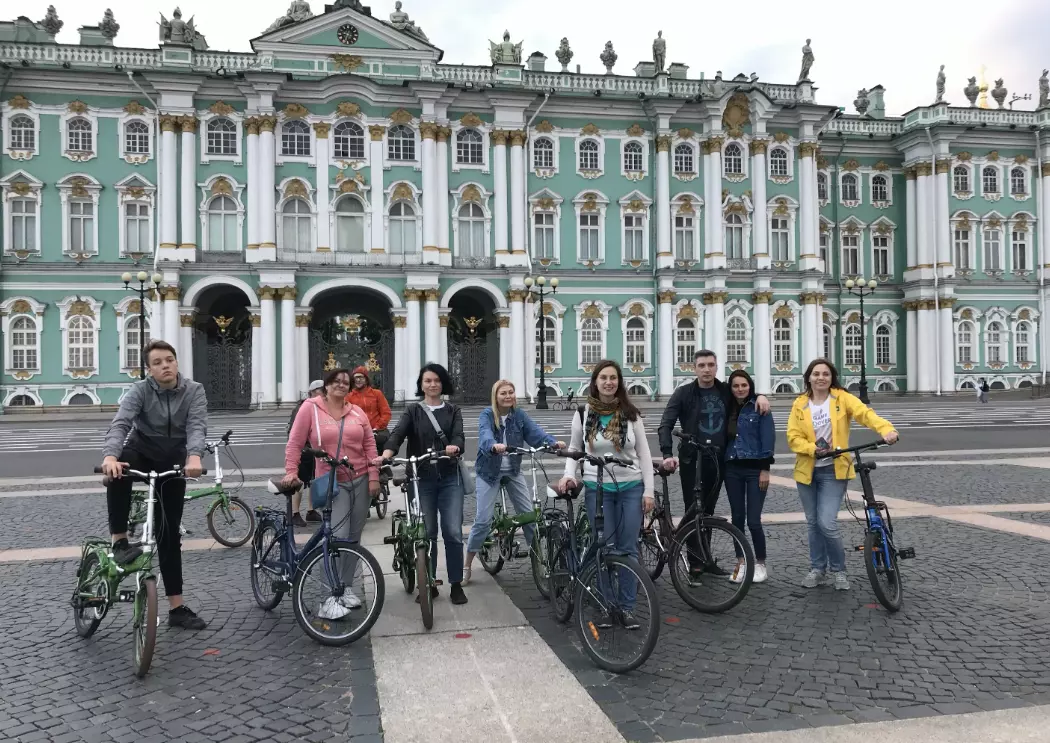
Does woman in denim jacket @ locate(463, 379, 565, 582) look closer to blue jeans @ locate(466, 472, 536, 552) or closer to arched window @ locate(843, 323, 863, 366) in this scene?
blue jeans @ locate(466, 472, 536, 552)

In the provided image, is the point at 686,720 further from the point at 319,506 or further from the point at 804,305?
the point at 804,305

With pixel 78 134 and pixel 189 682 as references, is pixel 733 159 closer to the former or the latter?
pixel 78 134

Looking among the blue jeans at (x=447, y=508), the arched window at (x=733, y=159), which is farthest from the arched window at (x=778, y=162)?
the blue jeans at (x=447, y=508)

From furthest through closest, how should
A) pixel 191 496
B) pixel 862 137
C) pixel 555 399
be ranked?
pixel 862 137 < pixel 555 399 < pixel 191 496

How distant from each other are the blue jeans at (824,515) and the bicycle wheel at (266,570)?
4.33 m

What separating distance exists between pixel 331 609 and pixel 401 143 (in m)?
33.9

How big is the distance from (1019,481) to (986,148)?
129 ft

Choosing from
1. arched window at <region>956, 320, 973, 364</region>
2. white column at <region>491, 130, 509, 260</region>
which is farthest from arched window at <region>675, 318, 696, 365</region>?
arched window at <region>956, 320, 973, 364</region>

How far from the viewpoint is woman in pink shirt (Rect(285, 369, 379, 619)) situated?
→ 6109 millimetres

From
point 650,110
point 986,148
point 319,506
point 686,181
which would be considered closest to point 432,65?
point 650,110

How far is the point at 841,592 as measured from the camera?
6637 millimetres

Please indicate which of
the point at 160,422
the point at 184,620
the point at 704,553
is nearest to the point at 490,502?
the point at 704,553

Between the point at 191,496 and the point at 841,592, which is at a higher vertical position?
the point at 191,496

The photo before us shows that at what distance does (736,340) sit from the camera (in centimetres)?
4022
